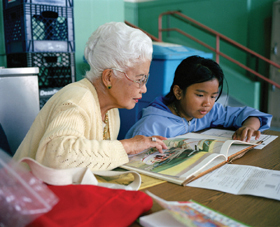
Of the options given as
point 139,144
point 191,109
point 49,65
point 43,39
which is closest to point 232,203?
point 139,144

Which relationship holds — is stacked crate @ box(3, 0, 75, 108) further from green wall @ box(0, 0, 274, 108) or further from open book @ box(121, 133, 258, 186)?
green wall @ box(0, 0, 274, 108)

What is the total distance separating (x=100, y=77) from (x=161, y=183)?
66cm

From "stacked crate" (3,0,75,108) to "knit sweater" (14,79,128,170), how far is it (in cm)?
105

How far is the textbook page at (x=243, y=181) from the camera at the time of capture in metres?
0.82

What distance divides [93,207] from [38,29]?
1933 mm

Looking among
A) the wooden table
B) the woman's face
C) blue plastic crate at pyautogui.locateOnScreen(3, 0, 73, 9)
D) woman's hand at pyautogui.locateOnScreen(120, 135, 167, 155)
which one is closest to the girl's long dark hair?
the woman's face

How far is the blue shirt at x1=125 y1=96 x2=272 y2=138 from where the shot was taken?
1649 millimetres

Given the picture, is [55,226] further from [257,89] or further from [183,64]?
[257,89]

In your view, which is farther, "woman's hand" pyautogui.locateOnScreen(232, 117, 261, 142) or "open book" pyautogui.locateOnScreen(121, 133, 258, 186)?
"woman's hand" pyautogui.locateOnScreen(232, 117, 261, 142)

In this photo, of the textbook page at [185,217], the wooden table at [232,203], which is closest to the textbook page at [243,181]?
the wooden table at [232,203]

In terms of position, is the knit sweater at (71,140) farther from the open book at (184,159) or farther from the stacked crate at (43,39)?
the stacked crate at (43,39)

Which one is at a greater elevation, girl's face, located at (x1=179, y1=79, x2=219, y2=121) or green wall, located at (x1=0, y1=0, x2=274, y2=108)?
green wall, located at (x1=0, y1=0, x2=274, y2=108)

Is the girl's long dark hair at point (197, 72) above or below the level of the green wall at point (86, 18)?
below

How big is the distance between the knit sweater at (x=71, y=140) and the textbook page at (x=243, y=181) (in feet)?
1.03
